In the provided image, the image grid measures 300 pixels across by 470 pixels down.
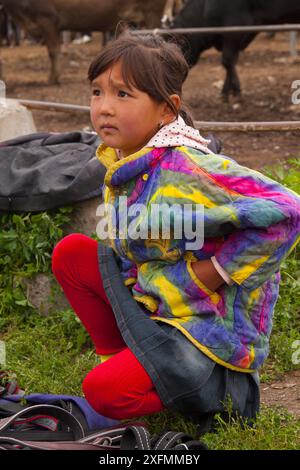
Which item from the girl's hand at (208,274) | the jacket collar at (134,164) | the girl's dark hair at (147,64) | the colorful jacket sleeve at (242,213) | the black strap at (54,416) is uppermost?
the girl's dark hair at (147,64)

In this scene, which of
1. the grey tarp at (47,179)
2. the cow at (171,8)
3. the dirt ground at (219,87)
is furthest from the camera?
the cow at (171,8)

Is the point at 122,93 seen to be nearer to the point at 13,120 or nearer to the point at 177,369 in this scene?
the point at 177,369

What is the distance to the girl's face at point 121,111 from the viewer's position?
260 centimetres

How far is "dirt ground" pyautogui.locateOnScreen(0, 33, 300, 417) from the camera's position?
7.07 meters

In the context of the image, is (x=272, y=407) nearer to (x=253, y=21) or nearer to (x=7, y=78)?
(x=253, y=21)

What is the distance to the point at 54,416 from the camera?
9.06 feet

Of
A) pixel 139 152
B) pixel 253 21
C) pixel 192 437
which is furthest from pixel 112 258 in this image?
pixel 253 21

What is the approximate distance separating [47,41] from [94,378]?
9.25 meters

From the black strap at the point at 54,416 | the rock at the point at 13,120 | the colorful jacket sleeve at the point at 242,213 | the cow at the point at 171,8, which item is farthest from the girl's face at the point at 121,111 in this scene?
the cow at the point at 171,8

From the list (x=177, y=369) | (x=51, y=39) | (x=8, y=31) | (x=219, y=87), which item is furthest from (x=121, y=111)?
(x=8, y=31)

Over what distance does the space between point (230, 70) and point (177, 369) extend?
726 centimetres

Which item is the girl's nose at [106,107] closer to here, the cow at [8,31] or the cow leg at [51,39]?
the cow leg at [51,39]

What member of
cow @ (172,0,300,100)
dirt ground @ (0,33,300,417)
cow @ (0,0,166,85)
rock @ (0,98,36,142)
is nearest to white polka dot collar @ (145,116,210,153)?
rock @ (0,98,36,142)

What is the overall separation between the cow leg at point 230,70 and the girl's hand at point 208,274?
7.06 metres
